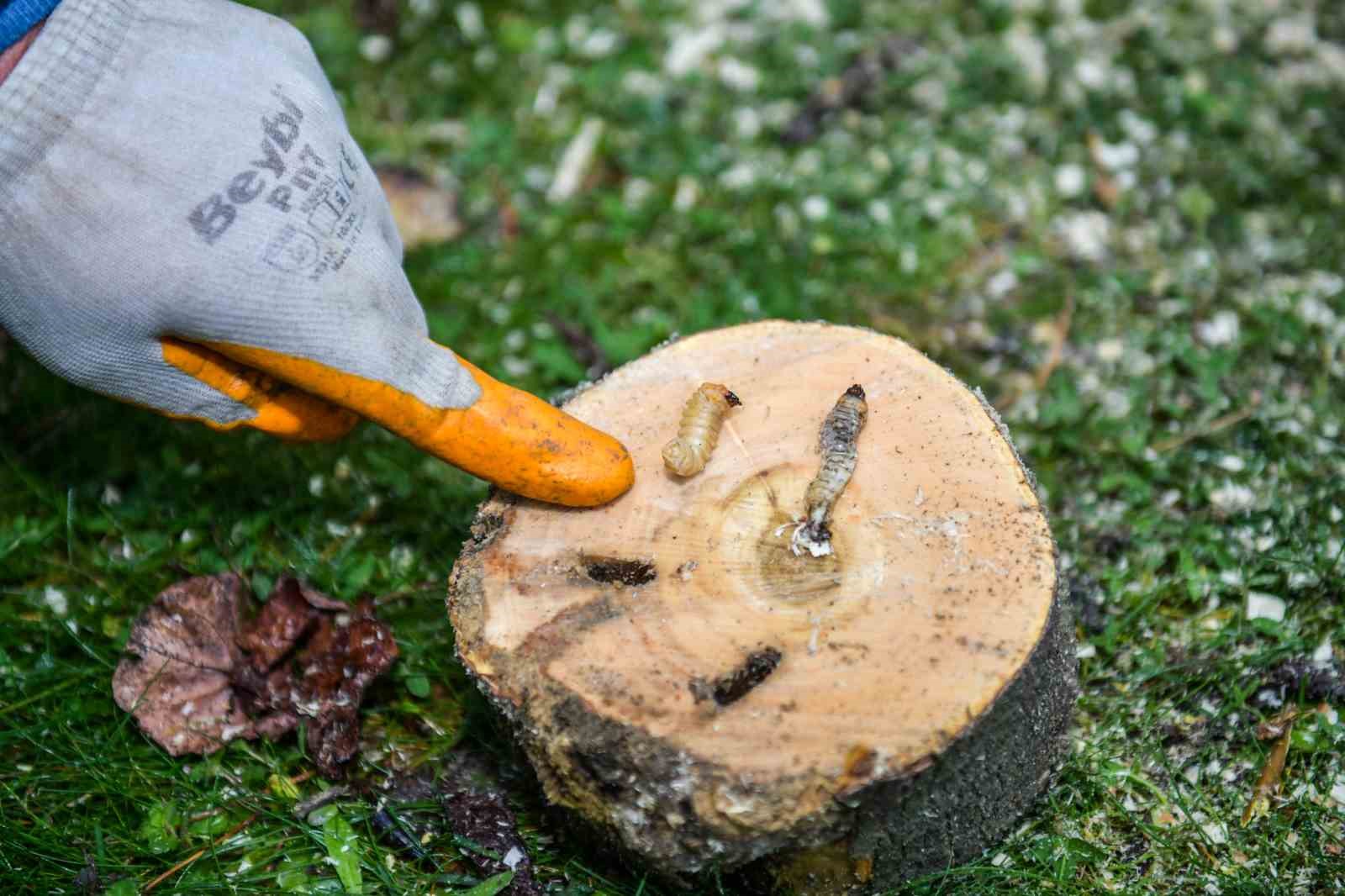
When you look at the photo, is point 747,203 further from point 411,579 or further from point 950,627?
point 950,627

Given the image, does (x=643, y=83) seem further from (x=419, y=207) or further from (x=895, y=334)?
(x=895, y=334)

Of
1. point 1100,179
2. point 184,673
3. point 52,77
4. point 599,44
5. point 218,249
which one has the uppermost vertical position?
point 52,77

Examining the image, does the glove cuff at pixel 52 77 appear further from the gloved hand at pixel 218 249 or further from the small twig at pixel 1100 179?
the small twig at pixel 1100 179

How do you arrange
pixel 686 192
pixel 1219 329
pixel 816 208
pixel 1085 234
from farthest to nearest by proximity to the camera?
pixel 686 192
pixel 816 208
pixel 1085 234
pixel 1219 329

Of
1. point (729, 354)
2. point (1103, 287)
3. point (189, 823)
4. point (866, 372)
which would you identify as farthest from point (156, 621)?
point (1103, 287)

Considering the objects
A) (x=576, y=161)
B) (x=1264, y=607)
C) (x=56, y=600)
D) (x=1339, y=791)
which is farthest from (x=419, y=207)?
(x=1339, y=791)
